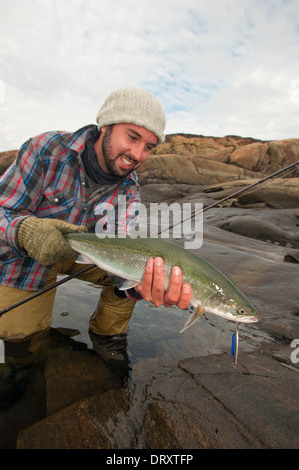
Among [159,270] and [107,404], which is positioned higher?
[159,270]

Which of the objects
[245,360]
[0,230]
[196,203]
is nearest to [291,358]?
[245,360]

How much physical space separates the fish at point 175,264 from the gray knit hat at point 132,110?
1.30m

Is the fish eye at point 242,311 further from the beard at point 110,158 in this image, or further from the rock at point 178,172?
the rock at point 178,172

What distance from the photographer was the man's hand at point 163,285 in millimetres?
2336

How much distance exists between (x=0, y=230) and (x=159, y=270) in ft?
4.55

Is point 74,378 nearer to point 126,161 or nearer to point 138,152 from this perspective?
point 126,161

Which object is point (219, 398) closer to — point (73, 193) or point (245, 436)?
point (245, 436)

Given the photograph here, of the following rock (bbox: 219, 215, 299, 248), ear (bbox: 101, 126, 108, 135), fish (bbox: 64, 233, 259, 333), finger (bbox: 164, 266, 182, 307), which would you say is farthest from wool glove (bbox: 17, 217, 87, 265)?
rock (bbox: 219, 215, 299, 248)

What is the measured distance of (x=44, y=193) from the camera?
2949 millimetres

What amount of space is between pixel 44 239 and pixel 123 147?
4.19ft

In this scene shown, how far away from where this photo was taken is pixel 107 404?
7.18 ft

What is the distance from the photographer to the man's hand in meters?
2.34

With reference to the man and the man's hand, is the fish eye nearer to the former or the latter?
the man's hand

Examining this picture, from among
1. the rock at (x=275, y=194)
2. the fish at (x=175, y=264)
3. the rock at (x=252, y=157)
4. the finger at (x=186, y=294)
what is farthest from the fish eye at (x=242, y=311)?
the rock at (x=252, y=157)
